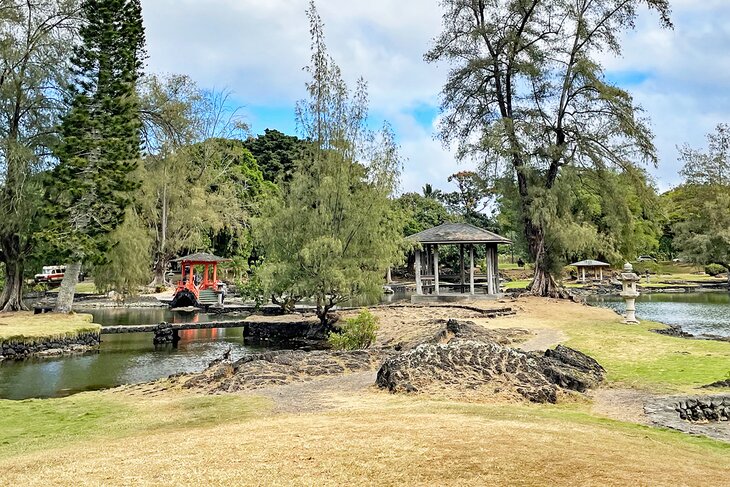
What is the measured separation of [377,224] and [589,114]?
11.9 meters

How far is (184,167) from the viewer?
3831 cm

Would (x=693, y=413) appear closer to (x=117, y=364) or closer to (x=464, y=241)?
(x=117, y=364)

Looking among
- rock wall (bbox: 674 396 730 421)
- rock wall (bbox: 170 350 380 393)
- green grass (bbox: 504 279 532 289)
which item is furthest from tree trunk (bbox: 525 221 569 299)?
rock wall (bbox: 674 396 730 421)

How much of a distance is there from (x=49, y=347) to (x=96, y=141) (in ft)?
24.7

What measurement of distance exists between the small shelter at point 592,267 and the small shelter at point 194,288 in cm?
2596

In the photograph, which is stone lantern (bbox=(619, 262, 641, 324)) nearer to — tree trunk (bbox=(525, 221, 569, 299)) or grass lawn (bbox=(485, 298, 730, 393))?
grass lawn (bbox=(485, 298, 730, 393))

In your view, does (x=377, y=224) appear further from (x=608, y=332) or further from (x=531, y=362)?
(x=531, y=362)

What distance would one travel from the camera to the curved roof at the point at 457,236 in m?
23.6

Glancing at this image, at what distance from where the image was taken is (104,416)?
25.1ft

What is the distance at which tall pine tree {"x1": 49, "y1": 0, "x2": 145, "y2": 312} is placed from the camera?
64.1 feet

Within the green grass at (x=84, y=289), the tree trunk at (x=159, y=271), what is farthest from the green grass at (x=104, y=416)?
the tree trunk at (x=159, y=271)

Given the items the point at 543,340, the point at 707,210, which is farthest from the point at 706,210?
the point at 543,340

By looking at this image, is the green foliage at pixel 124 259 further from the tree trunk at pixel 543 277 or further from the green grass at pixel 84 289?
the tree trunk at pixel 543 277

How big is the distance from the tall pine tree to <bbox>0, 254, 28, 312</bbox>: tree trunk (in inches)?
69.2
